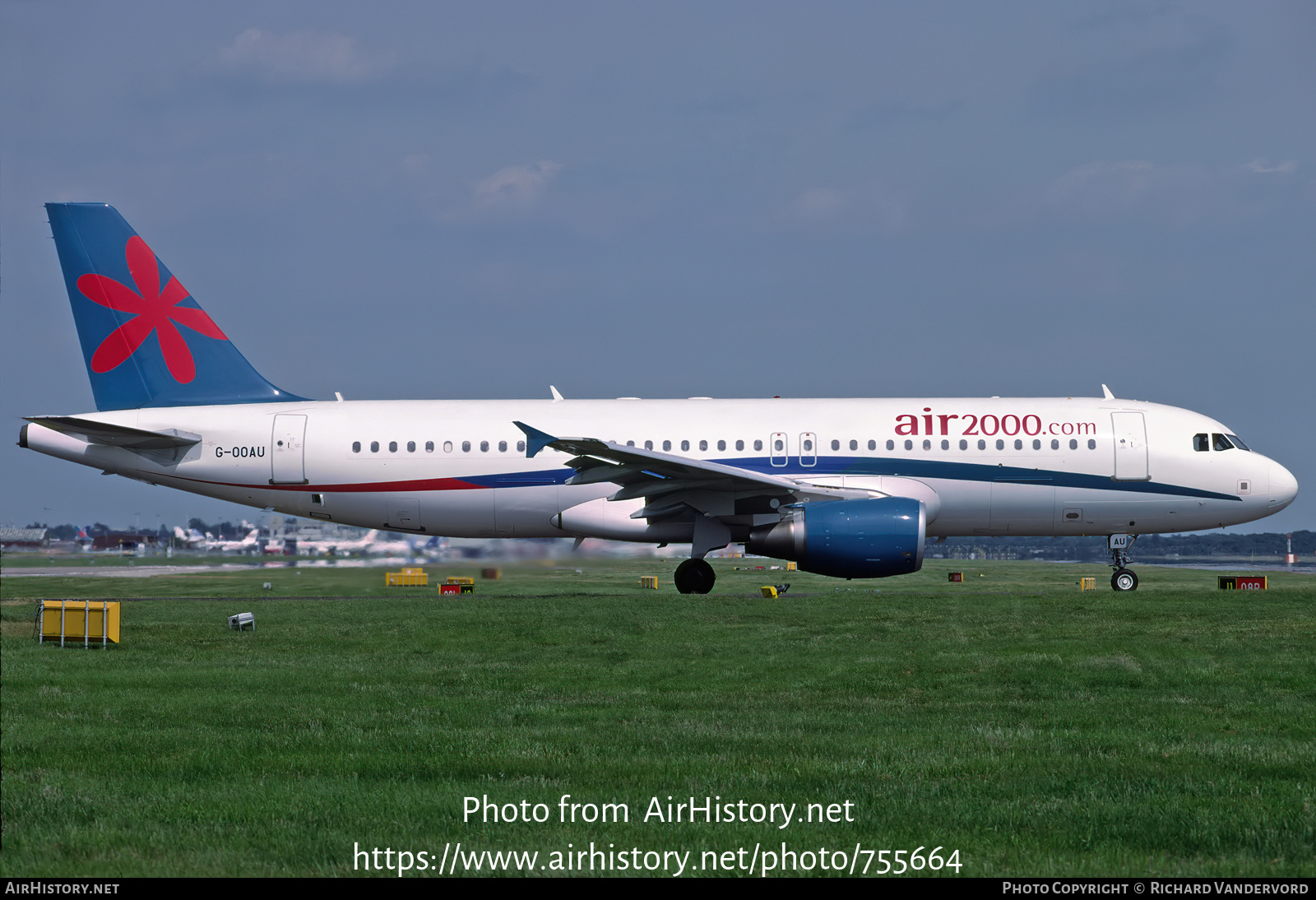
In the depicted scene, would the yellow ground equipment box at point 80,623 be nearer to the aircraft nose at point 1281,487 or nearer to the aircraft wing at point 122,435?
the aircraft wing at point 122,435

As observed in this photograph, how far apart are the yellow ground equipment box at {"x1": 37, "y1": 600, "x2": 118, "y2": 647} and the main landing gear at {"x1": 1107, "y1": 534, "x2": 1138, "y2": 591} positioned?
19.7m

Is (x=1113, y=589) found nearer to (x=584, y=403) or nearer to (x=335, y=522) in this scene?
(x=584, y=403)

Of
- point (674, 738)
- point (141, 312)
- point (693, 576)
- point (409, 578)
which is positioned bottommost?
point (674, 738)

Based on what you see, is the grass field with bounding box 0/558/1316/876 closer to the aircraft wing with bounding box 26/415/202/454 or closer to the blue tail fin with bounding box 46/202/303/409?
the aircraft wing with bounding box 26/415/202/454

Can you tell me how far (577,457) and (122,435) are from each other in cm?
941

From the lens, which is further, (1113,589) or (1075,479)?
(1113,589)

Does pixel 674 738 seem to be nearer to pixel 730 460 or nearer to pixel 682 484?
pixel 682 484

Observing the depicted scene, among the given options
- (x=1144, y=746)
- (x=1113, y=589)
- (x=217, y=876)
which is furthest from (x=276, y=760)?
(x=1113, y=589)

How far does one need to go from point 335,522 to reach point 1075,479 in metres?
15.5

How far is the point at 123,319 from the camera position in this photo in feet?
85.6

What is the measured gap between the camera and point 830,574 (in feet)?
73.2

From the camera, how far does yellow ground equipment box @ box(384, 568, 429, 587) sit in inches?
995

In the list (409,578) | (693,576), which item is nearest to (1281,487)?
(693,576)

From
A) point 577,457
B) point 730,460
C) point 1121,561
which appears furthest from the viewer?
point 1121,561
